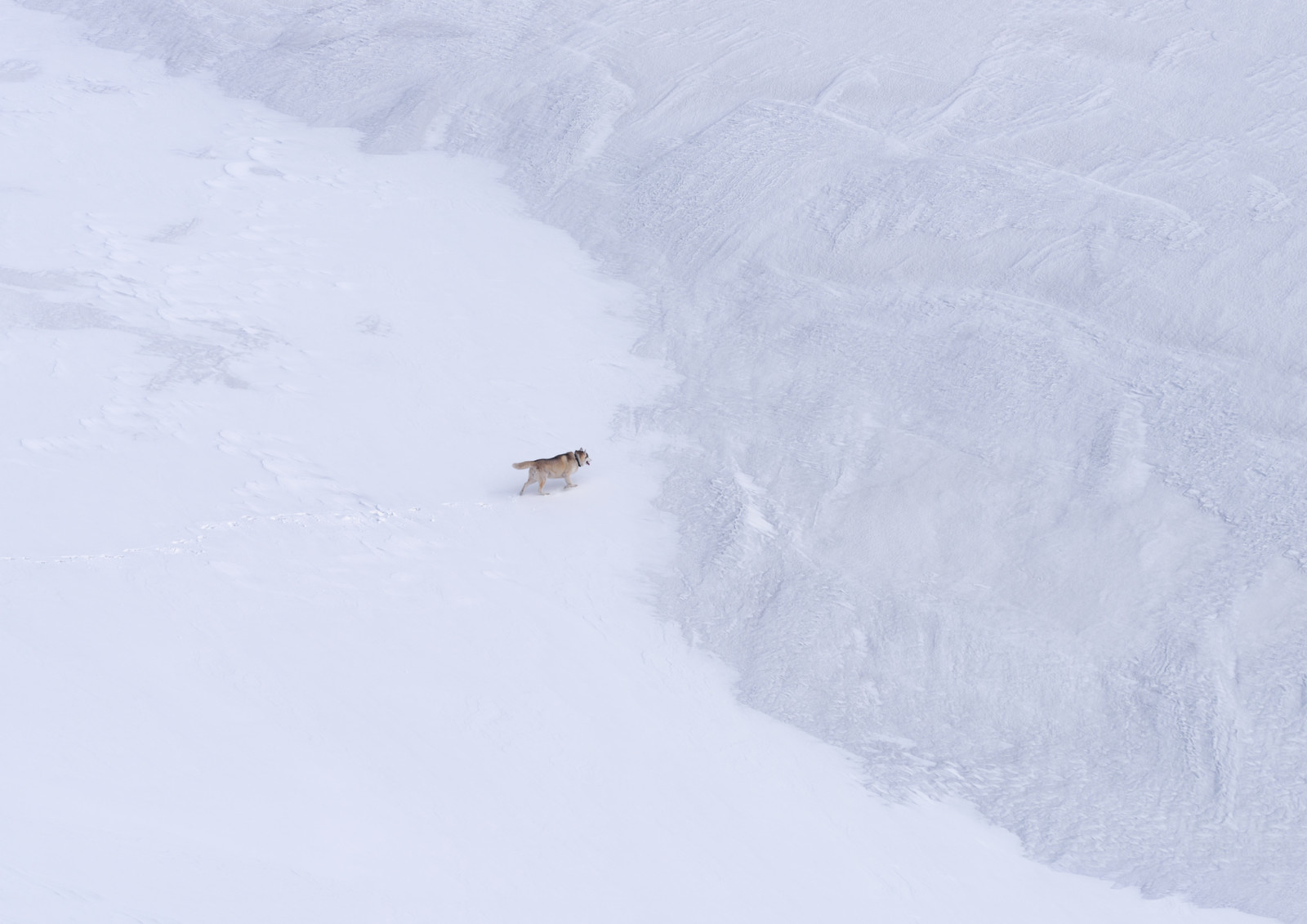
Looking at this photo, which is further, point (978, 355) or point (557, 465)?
point (978, 355)

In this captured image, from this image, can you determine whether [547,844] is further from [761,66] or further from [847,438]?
[761,66]

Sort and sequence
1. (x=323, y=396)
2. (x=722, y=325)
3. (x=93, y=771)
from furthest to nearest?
(x=722, y=325) → (x=323, y=396) → (x=93, y=771)

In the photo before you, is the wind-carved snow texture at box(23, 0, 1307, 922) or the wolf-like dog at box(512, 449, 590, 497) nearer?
the wind-carved snow texture at box(23, 0, 1307, 922)

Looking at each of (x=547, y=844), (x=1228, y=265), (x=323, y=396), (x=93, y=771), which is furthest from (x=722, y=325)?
(x=93, y=771)

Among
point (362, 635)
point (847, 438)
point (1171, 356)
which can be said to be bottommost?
point (362, 635)

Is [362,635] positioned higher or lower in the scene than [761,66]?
lower

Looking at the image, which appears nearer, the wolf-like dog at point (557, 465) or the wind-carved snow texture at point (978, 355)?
the wind-carved snow texture at point (978, 355)

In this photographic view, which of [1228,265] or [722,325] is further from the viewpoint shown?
[722,325]

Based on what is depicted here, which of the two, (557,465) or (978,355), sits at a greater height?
(978,355)
